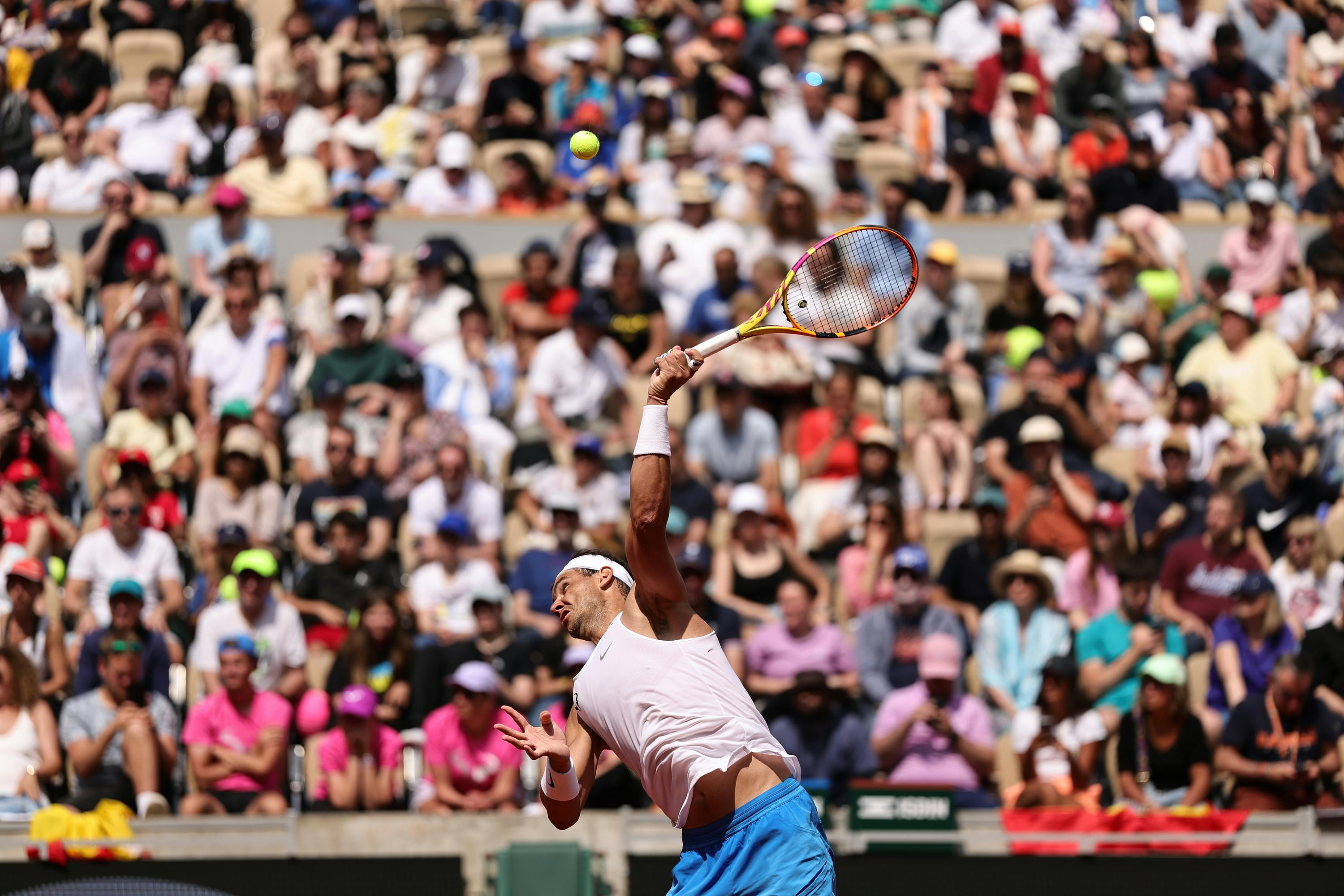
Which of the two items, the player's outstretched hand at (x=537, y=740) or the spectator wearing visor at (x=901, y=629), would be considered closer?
the player's outstretched hand at (x=537, y=740)

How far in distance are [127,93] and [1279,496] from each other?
8636 mm

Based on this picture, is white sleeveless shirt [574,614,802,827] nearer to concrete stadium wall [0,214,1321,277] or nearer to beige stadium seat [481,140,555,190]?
concrete stadium wall [0,214,1321,277]

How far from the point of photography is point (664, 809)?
6.21m

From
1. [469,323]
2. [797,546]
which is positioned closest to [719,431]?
[797,546]

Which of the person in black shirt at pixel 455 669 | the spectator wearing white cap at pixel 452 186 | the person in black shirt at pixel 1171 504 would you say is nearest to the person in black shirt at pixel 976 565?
the person in black shirt at pixel 1171 504

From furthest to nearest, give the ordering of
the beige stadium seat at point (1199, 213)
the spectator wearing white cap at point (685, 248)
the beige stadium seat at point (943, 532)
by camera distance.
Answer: the beige stadium seat at point (1199, 213), the spectator wearing white cap at point (685, 248), the beige stadium seat at point (943, 532)

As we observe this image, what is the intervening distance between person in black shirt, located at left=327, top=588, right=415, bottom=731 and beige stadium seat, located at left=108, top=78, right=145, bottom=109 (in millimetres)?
5744

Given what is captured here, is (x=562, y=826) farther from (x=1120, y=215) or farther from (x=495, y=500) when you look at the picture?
(x=1120, y=215)

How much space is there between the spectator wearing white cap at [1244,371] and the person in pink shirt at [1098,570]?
6.01 ft

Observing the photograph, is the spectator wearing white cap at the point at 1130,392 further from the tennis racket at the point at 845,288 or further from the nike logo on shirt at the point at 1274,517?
the tennis racket at the point at 845,288

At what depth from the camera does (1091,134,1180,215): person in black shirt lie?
14.2 meters

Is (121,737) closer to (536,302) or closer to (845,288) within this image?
(536,302)

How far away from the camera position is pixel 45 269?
1278 centimetres

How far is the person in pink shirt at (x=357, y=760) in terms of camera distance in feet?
32.3
